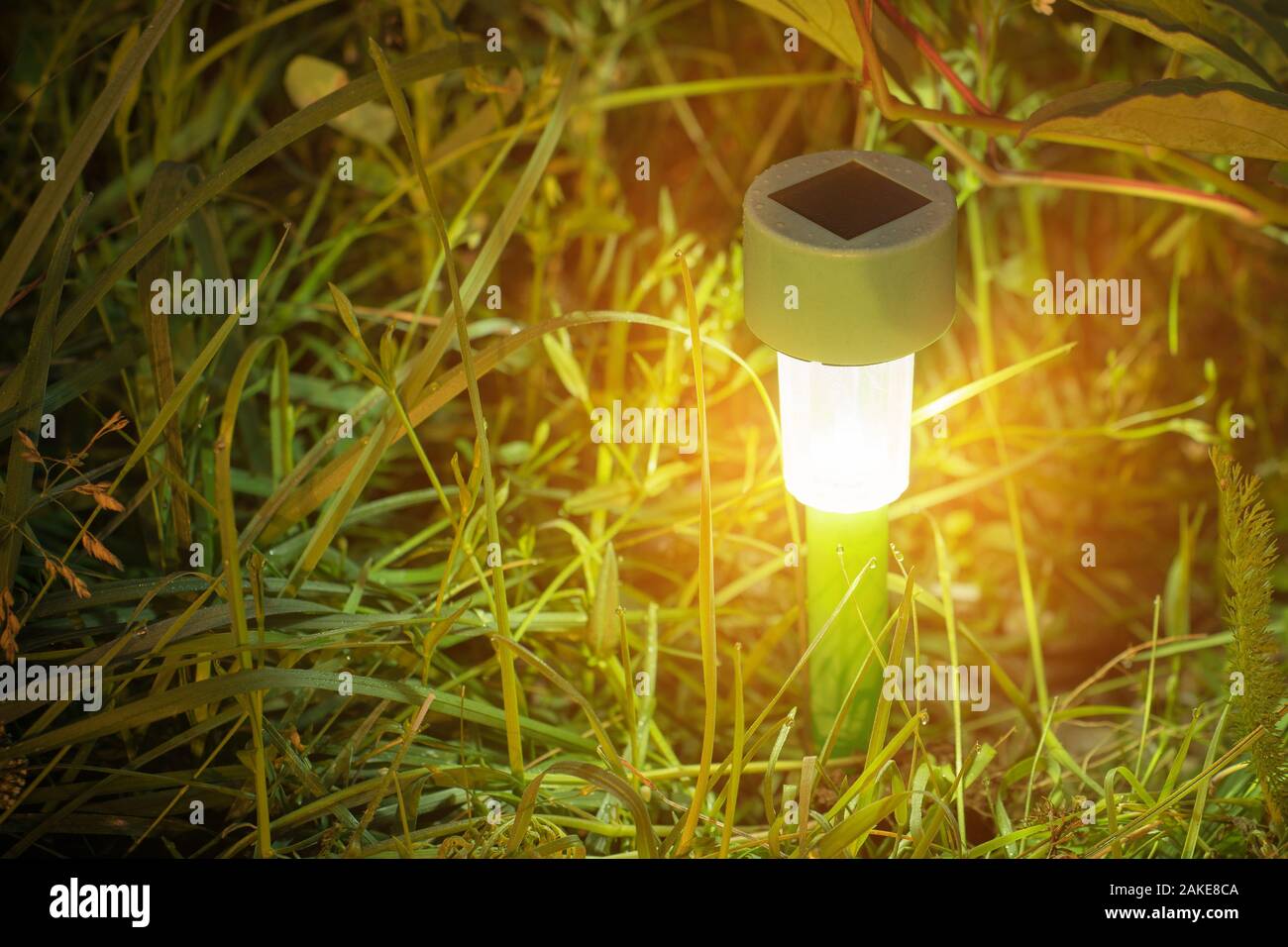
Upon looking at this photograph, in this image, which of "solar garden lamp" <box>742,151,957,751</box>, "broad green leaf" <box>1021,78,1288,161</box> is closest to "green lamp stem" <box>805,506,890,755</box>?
"solar garden lamp" <box>742,151,957,751</box>

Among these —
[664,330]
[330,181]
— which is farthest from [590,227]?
[330,181]

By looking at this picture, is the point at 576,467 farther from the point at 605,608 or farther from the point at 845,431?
the point at 845,431

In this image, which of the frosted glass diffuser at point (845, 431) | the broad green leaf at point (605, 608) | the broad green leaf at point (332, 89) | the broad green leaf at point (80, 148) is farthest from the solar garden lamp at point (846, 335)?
the broad green leaf at point (332, 89)

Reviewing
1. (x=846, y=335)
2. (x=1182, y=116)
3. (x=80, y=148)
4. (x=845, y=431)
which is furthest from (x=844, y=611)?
(x=80, y=148)

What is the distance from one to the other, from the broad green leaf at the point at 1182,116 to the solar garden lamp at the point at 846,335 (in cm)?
10

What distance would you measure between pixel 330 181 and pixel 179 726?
0.79 m

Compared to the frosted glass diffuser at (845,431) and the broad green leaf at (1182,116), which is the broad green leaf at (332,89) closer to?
the frosted glass diffuser at (845,431)

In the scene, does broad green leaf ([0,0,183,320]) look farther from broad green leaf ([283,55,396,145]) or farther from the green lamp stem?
the green lamp stem

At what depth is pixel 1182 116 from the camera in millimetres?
875

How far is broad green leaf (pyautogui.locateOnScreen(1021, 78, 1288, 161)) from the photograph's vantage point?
0.87m

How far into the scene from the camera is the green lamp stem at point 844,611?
1073 millimetres

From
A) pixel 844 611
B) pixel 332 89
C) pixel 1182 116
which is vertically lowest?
pixel 844 611

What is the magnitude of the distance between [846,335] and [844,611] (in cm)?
30
